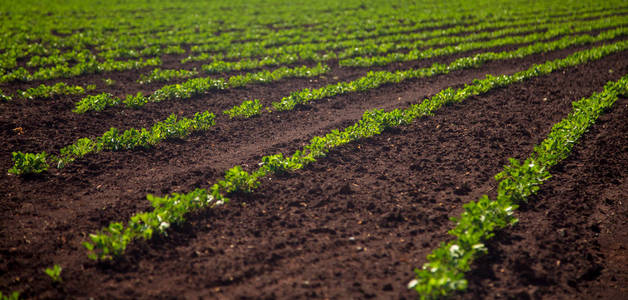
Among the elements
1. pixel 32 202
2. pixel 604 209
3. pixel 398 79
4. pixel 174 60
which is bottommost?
pixel 604 209

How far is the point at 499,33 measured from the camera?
19.8 m

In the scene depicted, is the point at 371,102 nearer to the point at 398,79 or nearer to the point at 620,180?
the point at 398,79

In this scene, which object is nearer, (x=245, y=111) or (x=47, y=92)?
(x=245, y=111)

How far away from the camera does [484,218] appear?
5.14 meters

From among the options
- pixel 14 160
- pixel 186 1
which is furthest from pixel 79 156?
pixel 186 1

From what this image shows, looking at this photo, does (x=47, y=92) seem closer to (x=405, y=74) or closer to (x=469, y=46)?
(x=405, y=74)

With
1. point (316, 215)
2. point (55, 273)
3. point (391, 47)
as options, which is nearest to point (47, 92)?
point (55, 273)

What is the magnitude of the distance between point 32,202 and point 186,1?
36.0m

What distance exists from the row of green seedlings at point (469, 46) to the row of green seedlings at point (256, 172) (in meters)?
3.89

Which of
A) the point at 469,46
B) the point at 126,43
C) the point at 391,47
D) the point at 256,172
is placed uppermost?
the point at 126,43

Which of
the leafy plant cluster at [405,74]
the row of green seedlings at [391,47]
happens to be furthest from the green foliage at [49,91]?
the leafy plant cluster at [405,74]

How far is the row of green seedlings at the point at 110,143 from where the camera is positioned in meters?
6.81

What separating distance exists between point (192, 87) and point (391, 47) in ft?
31.0

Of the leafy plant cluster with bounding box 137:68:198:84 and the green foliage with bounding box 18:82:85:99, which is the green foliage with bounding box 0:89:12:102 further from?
the leafy plant cluster with bounding box 137:68:198:84
